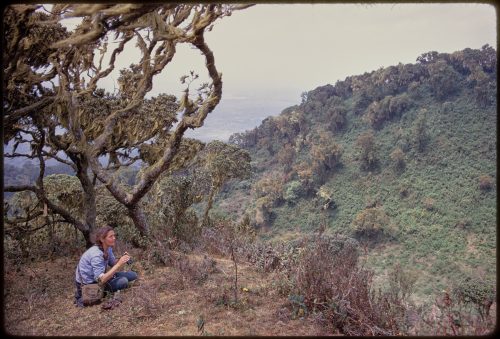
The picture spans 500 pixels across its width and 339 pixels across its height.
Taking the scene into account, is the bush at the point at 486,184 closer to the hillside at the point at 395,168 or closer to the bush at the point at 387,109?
the hillside at the point at 395,168

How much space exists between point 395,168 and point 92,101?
45.8 meters

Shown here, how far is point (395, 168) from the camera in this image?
47.2m

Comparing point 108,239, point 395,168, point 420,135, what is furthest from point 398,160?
point 108,239

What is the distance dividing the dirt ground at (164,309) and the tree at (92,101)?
1.99m

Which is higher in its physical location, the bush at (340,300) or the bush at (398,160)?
the bush at (340,300)

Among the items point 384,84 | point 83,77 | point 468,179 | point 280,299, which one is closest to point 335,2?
point 280,299

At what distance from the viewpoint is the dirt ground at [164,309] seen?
3.71m

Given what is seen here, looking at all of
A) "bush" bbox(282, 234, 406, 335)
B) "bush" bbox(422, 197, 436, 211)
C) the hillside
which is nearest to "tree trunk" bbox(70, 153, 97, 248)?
"bush" bbox(282, 234, 406, 335)

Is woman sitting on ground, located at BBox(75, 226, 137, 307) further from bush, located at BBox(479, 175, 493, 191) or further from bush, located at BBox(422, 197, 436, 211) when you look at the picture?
bush, located at BBox(479, 175, 493, 191)

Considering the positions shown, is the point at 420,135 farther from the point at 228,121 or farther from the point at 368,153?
the point at 228,121

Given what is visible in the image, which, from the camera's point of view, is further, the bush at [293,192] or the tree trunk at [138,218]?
the bush at [293,192]

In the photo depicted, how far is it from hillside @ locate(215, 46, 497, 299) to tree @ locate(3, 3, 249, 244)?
22.2 m

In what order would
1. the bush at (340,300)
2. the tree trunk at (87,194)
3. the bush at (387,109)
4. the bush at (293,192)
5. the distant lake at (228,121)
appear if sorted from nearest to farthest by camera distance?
the bush at (340,300) < the tree trunk at (87,194) < the bush at (293,192) < the bush at (387,109) < the distant lake at (228,121)

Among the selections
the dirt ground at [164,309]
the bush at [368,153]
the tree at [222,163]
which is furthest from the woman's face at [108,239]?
the bush at [368,153]
